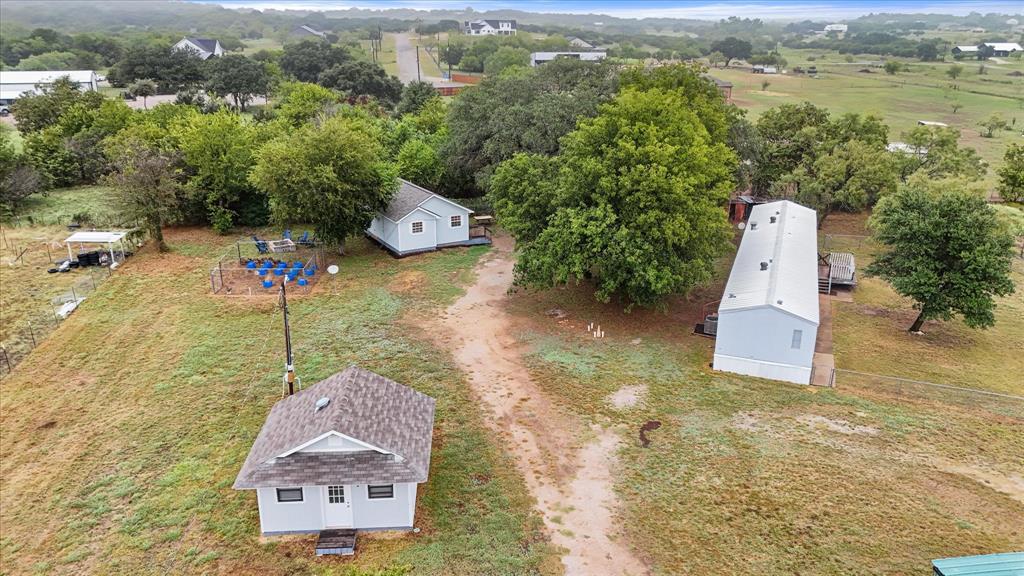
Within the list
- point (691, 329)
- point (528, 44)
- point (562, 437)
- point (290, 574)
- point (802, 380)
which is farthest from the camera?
point (528, 44)

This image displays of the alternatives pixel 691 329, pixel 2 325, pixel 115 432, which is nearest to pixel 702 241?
pixel 691 329

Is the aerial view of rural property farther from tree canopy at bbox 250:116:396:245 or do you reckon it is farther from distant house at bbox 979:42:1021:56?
distant house at bbox 979:42:1021:56

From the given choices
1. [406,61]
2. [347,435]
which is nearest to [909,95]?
[406,61]

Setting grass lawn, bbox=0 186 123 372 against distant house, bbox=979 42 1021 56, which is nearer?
grass lawn, bbox=0 186 123 372

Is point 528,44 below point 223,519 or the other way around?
the other way around

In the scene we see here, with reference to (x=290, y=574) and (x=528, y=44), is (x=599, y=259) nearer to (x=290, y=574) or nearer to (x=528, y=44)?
(x=290, y=574)

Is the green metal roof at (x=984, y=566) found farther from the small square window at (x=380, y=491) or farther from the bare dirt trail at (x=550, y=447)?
the small square window at (x=380, y=491)

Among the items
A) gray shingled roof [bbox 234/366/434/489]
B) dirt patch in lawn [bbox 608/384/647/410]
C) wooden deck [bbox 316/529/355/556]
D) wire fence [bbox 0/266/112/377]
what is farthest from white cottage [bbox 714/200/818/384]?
wire fence [bbox 0/266/112/377]
